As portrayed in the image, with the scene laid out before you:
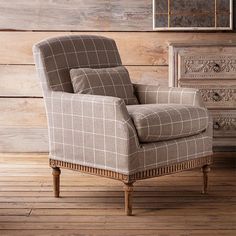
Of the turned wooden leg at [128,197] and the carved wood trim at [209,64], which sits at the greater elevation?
the carved wood trim at [209,64]

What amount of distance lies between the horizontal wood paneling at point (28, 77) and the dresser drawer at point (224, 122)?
0.59 metres

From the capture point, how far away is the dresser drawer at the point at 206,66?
4137mm

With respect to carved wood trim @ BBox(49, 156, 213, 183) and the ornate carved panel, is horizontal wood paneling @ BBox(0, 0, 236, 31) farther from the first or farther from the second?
carved wood trim @ BBox(49, 156, 213, 183)

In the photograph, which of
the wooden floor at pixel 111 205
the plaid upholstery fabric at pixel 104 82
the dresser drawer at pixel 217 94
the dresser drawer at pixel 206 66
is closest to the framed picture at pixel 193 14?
the dresser drawer at pixel 206 66

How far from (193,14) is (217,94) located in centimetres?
68

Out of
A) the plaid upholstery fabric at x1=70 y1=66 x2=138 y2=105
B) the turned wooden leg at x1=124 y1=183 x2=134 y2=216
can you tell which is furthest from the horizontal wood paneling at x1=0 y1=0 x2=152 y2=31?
the turned wooden leg at x1=124 y1=183 x2=134 y2=216

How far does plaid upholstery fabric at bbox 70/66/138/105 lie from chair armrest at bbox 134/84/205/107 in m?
0.08

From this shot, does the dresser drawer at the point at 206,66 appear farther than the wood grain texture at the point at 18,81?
No

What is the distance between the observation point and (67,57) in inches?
139

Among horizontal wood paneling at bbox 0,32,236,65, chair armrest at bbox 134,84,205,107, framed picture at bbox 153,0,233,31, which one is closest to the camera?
chair armrest at bbox 134,84,205,107

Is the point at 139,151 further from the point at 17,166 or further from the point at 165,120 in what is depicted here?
the point at 17,166

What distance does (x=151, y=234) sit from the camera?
9.16 ft

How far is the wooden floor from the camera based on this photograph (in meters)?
2.88

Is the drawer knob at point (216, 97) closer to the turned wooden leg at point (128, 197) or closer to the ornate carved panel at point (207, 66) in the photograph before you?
the ornate carved panel at point (207, 66)
